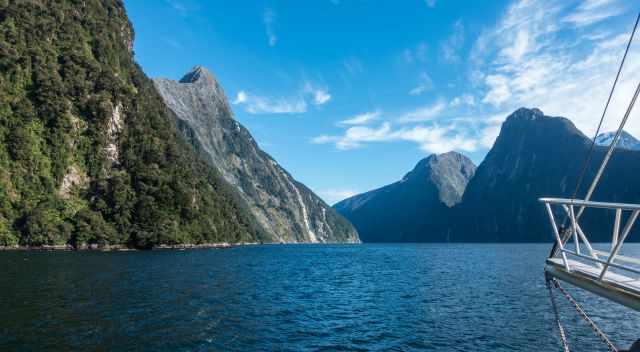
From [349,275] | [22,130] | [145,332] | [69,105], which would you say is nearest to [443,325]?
[145,332]

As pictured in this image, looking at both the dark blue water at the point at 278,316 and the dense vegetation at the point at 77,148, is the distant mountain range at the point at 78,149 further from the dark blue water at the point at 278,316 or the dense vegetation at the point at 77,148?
the dark blue water at the point at 278,316

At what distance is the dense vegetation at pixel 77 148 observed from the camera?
12038 cm

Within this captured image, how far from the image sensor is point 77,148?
464 feet

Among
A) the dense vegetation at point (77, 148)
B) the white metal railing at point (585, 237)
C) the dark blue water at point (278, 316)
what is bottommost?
the dark blue water at point (278, 316)

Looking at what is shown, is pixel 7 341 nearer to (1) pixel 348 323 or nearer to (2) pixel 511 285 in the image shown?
(1) pixel 348 323

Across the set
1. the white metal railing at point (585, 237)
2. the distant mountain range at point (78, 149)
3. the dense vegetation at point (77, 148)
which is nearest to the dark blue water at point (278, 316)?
the white metal railing at point (585, 237)

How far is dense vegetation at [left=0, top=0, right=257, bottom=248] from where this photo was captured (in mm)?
120375

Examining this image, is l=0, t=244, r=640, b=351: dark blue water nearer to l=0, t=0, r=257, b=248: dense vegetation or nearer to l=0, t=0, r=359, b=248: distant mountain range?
l=0, t=0, r=359, b=248: distant mountain range

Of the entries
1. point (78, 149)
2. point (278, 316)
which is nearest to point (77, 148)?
point (78, 149)

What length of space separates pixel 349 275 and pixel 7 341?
170 feet

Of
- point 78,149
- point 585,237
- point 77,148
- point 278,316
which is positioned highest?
point 77,148

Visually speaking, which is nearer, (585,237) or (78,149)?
(585,237)

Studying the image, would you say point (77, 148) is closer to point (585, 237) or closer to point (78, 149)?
point (78, 149)

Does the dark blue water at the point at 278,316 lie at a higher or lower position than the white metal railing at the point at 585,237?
lower
